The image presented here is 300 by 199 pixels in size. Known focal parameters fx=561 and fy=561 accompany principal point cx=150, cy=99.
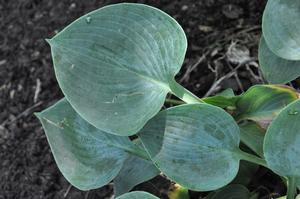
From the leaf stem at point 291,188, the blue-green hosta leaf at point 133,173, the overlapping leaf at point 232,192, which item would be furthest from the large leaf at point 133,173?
the leaf stem at point 291,188

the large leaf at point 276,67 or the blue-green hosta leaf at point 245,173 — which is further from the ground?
the large leaf at point 276,67

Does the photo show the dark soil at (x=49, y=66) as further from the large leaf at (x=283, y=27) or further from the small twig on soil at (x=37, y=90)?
the large leaf at (x=283, y=27)

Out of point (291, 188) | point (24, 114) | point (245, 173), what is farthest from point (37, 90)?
point (291, 188)

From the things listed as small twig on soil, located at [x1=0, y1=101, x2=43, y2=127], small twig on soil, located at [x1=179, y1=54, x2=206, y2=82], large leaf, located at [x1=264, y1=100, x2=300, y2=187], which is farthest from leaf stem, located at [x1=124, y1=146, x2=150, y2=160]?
small twig on soil, located at [x1=0, y1=101, x2=43, y2=127]

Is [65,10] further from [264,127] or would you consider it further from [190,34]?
[264,127]

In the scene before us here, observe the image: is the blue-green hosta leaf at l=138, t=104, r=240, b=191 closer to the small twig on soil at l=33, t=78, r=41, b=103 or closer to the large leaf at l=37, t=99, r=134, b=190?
the large leaf at l=37, t=99, r=134, b=190

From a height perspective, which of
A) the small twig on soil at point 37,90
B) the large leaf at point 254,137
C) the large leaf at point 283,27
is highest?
the large leaf at point 283,27

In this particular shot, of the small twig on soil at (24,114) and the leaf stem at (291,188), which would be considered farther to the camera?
the small twig on soil at (24,114)
